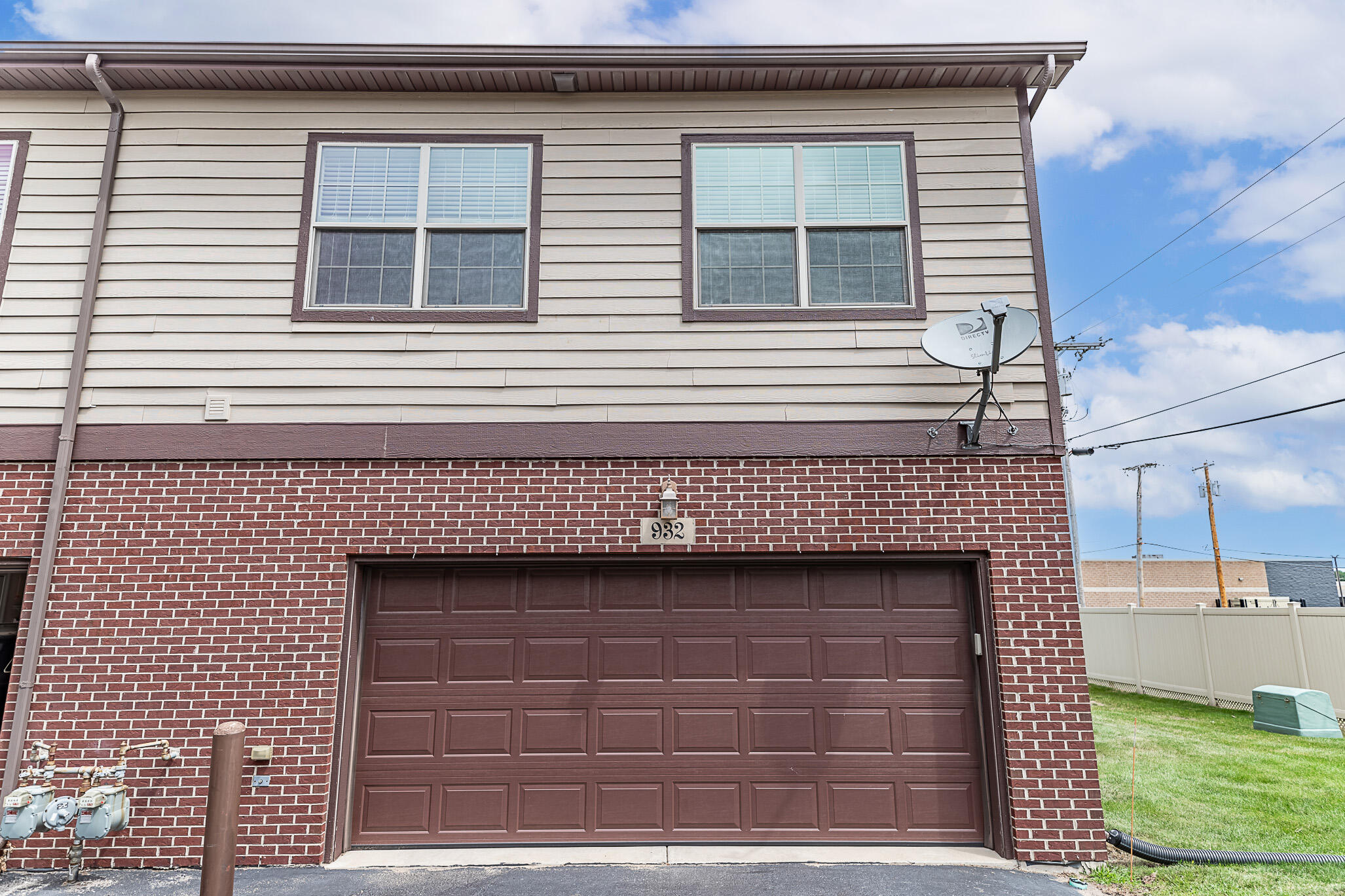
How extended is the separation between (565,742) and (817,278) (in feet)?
13.8

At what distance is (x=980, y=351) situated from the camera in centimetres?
Answer: 604

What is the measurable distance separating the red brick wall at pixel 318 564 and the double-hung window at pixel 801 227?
1.35 m

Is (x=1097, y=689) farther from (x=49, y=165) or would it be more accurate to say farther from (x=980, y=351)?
(x=49, y=165)

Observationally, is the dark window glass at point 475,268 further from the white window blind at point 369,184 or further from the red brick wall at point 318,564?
the red brick wall at point 318,564

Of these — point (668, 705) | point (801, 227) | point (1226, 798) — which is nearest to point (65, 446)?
point (668, 705)

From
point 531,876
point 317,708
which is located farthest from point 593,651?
A: point 317,708

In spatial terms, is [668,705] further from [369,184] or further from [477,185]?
[369,184]

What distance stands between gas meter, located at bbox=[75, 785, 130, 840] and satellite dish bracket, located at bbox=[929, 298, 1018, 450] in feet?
20.9

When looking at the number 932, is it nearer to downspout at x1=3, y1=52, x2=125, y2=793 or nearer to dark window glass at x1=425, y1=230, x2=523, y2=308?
dark window glass at x1=425, y1=230, x2=523, y2=308

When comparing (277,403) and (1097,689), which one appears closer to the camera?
(277,403)

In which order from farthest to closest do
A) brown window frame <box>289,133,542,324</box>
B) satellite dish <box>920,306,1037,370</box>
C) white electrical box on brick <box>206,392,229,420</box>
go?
brown window frame <box>289,133,542,324</box> → white electrical box on brick <box>206,392,229,420</box> → satellite dish <box>920,306,1037,370</box>

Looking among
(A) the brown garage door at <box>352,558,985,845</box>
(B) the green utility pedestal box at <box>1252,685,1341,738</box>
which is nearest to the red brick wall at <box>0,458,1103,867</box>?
(A) the brown garage door at <box>352,558,985,845</box>

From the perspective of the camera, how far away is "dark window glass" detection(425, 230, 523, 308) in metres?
6.59

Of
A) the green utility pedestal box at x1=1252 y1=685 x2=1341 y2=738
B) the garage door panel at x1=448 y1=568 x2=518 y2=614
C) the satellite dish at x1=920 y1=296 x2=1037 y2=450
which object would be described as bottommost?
the green utility pedestal box at x1=1252 y1=685 x2=1341 y2=738
